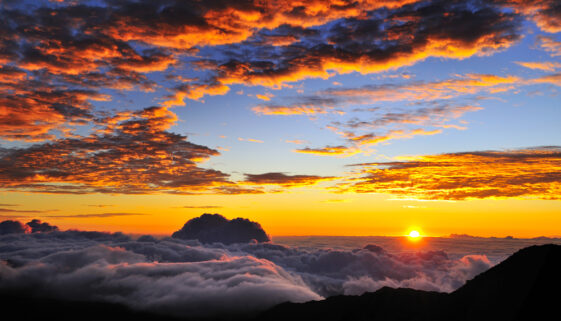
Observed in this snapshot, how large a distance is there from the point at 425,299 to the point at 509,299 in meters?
88.4

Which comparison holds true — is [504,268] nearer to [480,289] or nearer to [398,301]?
[480,289]

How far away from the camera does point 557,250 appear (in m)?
96.4

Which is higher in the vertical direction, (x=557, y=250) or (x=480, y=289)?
(x=557, y=250)

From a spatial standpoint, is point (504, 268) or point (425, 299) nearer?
point (504, 268)

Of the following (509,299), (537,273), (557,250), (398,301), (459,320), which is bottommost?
(398,301)

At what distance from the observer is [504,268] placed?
4277 inches

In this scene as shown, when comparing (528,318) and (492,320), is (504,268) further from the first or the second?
(528,318)

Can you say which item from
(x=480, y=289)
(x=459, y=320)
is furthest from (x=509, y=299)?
(x=459, y=320)

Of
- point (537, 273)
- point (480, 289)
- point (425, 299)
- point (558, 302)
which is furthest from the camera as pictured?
point (425, 299)

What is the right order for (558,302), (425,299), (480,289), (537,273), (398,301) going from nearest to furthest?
(558,302), (537,273), (480,289), (425,299), (398,301)

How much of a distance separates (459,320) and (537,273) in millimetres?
40755

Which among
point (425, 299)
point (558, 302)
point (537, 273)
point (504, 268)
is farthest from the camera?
→ point (425, 299)

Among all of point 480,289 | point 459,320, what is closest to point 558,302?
point 480,289

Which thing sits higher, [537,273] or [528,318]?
[537,273]
